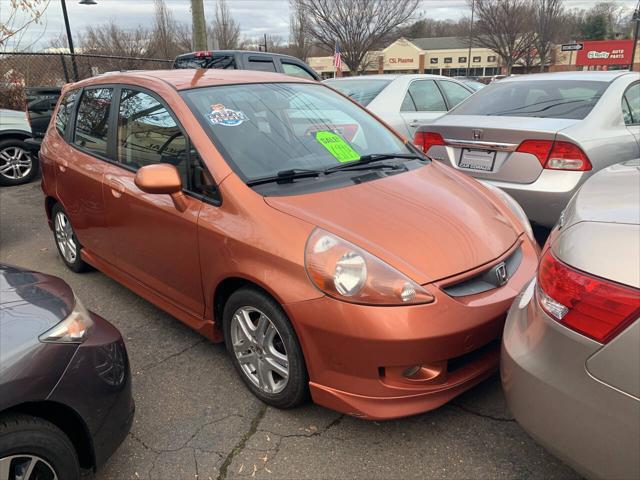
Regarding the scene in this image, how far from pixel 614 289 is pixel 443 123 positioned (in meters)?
3.42

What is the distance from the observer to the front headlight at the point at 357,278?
2119 millimetres

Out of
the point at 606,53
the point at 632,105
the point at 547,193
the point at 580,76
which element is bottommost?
the point at 547,193

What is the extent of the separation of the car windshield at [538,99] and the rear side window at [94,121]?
3192 millimetres

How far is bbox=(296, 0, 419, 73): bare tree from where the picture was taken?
2872 centimetres

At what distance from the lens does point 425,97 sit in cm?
674

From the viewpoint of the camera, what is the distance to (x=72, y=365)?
6.01 feet

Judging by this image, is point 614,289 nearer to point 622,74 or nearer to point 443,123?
point 443,123

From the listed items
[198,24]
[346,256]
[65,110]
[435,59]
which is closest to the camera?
[346,256]

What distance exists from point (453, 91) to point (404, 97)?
1212 millimetres

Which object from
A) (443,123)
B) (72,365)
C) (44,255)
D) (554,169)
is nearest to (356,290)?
(72,365)

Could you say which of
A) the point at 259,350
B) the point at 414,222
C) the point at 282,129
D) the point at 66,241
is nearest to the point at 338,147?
the point at 282,129

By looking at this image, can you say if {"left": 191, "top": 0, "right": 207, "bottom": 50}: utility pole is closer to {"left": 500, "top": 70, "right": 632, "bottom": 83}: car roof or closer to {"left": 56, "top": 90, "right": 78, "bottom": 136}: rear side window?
{"left": 56, "top": 90, "right": 78, "bottom": 136}: rear side window

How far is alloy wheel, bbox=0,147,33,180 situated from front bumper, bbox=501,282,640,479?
8455 mm

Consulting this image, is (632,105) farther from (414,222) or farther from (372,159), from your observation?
(414,222)
